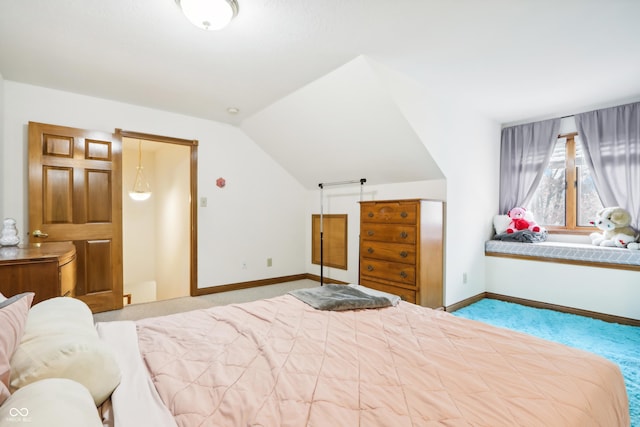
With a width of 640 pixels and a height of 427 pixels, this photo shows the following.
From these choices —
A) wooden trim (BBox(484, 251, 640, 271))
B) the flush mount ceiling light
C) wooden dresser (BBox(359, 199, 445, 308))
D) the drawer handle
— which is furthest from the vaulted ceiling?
wooden trim (BBox(484, 251, 640, 271))

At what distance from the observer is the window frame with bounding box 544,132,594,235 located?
3816 millimetres

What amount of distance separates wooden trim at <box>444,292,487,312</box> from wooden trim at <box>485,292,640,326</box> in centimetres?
15

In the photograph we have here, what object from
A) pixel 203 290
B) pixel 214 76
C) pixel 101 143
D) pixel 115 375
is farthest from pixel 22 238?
pixel 115 375

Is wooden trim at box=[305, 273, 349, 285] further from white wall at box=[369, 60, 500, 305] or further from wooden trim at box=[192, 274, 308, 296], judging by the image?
white wall at box=[369, 60, 500, 305]

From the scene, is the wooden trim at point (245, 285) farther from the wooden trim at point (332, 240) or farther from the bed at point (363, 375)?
the bed at point (363, 375)

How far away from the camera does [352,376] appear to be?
1.04 meters

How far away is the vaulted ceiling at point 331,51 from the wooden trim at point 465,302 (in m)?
1.82

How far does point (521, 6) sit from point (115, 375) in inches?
109

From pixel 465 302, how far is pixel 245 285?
2.93 meters

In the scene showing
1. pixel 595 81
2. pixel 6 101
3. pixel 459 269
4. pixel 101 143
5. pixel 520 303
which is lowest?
pixel 520 303

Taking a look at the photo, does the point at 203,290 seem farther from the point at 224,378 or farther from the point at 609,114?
the point at 609,114

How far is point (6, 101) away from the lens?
9.62ft

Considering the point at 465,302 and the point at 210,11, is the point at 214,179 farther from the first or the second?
the point at 465,302

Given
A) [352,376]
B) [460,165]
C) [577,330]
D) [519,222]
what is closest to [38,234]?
[352,376]
